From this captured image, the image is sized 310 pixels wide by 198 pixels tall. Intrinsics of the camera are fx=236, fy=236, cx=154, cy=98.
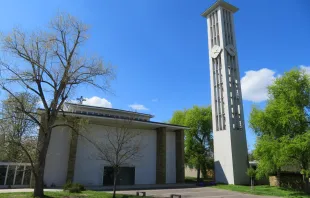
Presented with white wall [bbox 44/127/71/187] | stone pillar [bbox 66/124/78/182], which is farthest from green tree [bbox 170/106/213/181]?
white wall [bbox 44/127/71/187]

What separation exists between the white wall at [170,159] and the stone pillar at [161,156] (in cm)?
152

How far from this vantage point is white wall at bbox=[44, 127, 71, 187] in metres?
24.2

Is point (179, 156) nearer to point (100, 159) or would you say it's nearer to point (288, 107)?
point (100, 159)

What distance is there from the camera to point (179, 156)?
32406 mm

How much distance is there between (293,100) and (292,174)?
9.57 metres

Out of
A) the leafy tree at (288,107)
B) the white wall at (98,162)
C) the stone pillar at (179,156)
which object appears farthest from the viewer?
the stone pillar at (179,156)

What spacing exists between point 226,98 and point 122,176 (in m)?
16.7

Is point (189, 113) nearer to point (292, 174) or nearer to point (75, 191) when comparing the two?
point (292, 174)

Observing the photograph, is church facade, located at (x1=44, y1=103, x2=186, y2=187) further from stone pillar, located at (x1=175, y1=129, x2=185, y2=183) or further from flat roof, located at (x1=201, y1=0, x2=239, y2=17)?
flat roof, located at (x1=201, y1=0, x2=239, y2=17)

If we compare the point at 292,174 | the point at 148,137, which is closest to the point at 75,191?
the point at 148,137

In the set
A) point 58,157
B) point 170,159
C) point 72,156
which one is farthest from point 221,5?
point 58,157

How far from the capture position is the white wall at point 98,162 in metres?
26.1

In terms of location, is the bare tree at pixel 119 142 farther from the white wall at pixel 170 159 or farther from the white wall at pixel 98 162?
the white wall at pixel 170 159

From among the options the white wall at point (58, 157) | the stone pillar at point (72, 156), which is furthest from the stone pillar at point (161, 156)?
the white wall at point (58, 157)
